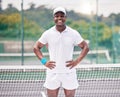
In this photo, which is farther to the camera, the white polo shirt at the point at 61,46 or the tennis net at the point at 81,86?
the tennis net at the point at 81,86

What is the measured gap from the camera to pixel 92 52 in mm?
15031

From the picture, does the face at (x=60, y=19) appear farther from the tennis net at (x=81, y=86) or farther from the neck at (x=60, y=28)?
the tennis net at (x=81, y=86)

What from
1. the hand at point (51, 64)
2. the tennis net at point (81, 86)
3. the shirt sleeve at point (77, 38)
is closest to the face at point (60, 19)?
the shirt sleeve at point (77, 38)

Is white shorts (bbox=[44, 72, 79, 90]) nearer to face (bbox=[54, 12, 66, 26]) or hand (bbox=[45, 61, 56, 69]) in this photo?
hand (bbox=[45, 61, 56, 69])

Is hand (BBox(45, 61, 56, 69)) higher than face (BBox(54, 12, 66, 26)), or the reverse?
face (BBox(54, 12, 66, 26))

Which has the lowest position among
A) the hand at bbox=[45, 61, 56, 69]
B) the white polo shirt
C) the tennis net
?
the tennis net

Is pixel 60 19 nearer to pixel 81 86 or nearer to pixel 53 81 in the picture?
pixel 53 81

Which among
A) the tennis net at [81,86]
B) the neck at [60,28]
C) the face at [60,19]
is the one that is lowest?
the tennis net at [81,86]

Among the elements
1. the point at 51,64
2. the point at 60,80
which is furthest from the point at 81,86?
the point at 51,64

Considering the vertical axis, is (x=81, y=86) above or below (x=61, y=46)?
below

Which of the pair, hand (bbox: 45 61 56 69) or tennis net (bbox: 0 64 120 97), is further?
tennis net (bbox: 0 64 120 97)

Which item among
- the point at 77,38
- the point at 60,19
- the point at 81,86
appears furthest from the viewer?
the point at 81,86

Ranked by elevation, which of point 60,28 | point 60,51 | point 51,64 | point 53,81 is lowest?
point 53,81

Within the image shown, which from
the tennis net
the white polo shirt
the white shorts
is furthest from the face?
the tennis net
